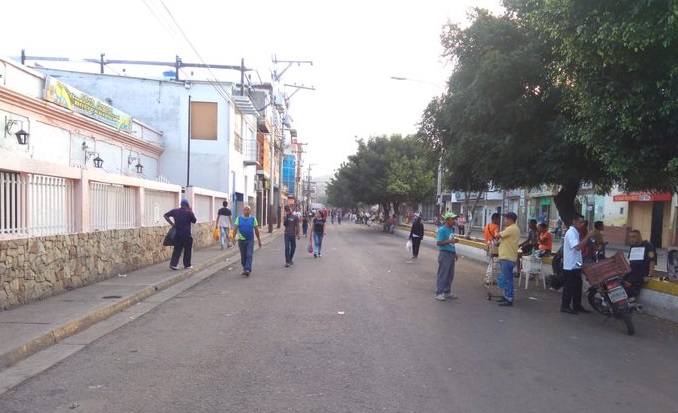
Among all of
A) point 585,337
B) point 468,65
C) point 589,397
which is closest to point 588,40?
point 585,337

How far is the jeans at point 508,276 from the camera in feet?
31.4

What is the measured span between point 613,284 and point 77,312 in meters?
7.77

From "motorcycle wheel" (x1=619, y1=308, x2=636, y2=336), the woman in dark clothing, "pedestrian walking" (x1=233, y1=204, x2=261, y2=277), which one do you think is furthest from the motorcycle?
the woman in dark clothing

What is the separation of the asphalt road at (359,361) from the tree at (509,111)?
3391 mm

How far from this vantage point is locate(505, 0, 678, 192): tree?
6539 millimetres

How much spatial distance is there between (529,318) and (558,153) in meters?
4.23

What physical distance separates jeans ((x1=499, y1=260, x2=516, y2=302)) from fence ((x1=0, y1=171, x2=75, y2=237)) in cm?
797

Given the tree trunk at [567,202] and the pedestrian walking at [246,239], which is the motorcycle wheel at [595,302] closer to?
the tree trunk at [567,202]

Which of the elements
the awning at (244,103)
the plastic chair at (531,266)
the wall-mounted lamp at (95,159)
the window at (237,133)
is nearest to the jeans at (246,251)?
the plastic chair at (531,266)

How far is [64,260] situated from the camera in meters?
9.55

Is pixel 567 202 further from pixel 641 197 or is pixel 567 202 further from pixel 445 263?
pixel 641 197

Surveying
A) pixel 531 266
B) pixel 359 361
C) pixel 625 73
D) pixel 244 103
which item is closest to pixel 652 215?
pixel 531 266

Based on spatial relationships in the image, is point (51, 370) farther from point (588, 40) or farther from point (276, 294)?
point (588, 40)

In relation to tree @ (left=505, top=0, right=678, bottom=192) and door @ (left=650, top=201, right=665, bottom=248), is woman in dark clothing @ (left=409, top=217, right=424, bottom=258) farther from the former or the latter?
door @ (left=650, top=201, right=665, bottom=248)
